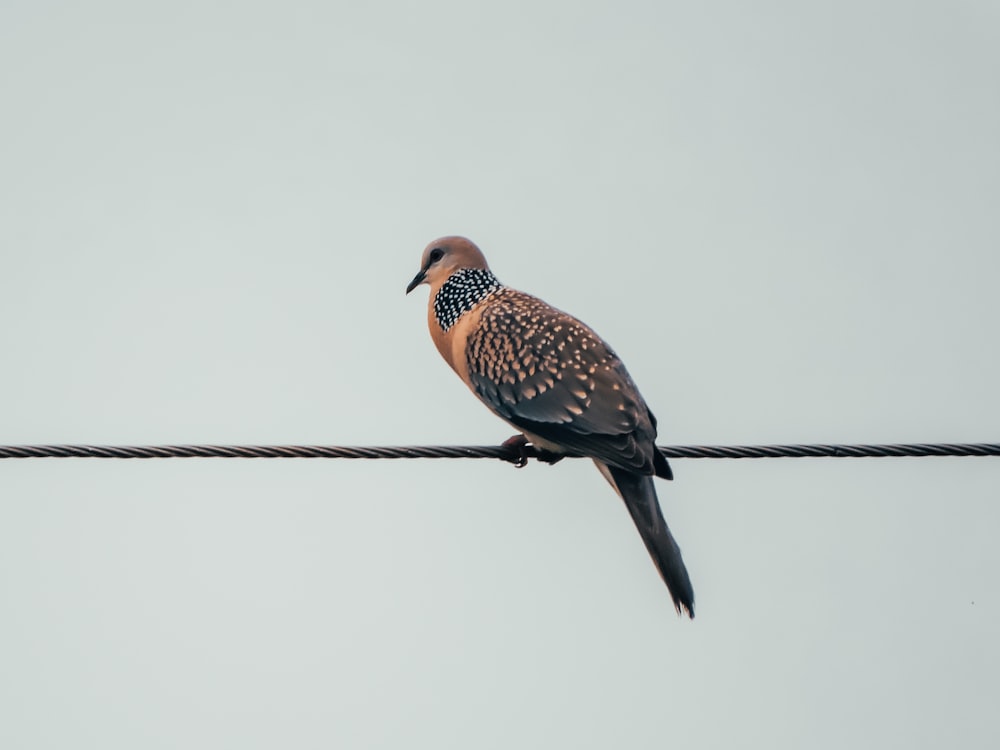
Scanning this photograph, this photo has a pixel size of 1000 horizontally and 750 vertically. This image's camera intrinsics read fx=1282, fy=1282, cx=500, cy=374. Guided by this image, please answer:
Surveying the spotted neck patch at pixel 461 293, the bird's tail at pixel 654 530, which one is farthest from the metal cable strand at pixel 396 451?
the spotted neck patch at pixel 461 293

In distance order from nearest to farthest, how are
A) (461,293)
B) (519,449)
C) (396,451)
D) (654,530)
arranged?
(396,451) < (654,530) < (519,449) < (461,293)

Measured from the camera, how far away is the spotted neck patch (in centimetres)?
654

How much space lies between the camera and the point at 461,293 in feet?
21.9

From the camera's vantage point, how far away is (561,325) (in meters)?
6.18

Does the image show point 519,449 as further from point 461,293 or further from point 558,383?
point 461,293

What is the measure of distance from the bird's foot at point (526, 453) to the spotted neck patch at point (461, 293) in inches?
36.0

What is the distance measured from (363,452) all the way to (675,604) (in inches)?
60.4

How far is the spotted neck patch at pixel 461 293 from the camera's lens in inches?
257

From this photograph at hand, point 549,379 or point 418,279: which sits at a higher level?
point 418,279

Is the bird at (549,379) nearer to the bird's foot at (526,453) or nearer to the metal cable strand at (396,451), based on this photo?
the bird's foot at (526,453)

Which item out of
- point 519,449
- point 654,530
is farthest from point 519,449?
point 654,530

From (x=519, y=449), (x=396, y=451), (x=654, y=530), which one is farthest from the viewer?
(x=519, y=449)

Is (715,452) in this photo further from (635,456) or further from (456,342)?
(456,342)

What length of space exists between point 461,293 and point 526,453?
3.94 ft
